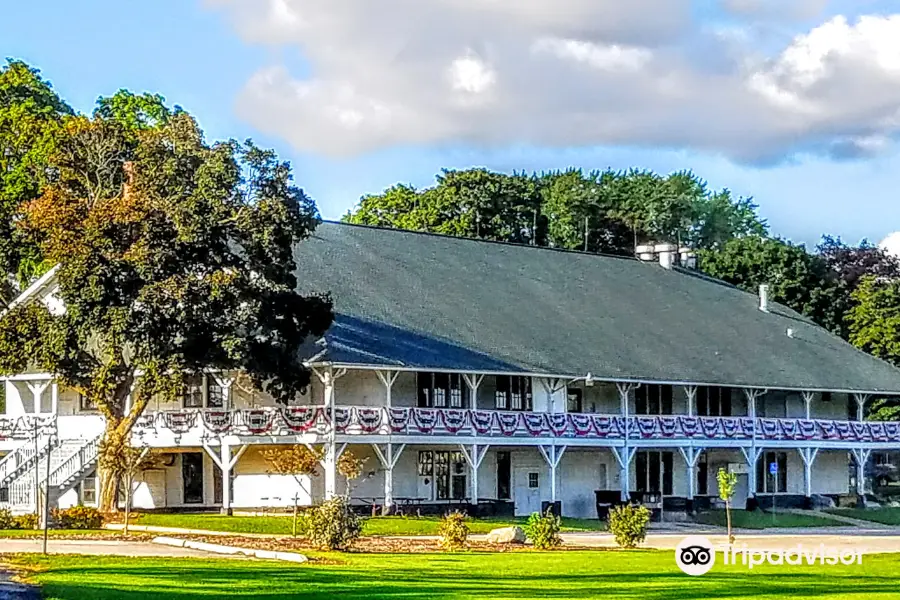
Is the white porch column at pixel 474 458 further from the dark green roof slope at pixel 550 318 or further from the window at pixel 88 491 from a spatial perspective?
the window at pixel 88 491

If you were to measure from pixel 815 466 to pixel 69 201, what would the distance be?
3270cm

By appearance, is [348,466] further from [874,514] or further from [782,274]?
[782,274]

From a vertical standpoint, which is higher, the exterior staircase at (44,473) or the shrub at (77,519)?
the exterior staircase at (44,473)

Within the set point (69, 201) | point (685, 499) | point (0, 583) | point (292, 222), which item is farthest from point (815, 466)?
point (0, 583)

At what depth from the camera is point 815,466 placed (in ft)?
210

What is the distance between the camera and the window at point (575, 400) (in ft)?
179

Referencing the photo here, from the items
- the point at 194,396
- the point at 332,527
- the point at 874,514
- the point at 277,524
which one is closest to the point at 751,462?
the point at 874,514

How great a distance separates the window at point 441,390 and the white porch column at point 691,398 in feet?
29.3

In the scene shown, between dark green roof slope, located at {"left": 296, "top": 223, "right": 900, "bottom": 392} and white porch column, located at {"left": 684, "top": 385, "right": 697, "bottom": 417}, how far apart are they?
83 centimetres

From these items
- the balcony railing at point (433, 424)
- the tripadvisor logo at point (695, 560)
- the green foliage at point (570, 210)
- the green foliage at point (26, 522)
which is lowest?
the tripadvisor logo at point (695, 560)

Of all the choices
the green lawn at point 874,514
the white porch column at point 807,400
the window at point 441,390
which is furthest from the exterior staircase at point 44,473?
the green lawn at point 874,514

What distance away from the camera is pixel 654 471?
189ft

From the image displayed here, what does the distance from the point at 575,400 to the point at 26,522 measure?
20245mm

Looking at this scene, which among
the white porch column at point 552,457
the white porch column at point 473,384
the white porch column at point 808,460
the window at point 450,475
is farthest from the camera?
the white porch column at point 808,460
